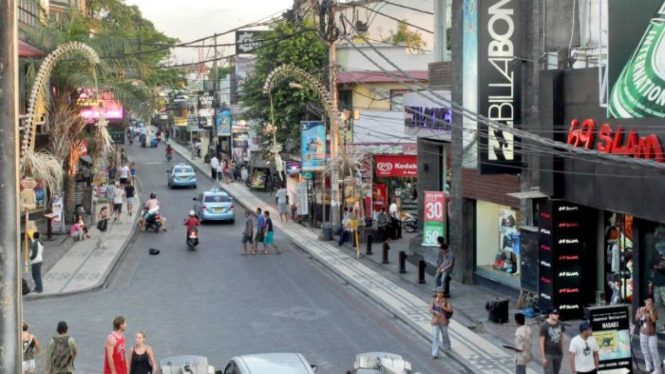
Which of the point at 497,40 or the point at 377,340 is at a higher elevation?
the point at 497,40

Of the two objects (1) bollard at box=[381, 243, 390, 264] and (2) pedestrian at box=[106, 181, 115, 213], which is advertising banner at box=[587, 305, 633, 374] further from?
(2) pedestrian at box=[106, 181, 115, 213]

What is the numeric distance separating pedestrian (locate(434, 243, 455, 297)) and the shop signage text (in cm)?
576

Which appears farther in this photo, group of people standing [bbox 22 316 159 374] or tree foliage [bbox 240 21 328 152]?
tree foliage [bbox 240 21 328 152]

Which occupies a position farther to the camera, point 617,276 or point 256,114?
point 256,114

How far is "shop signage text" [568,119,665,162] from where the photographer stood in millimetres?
18750

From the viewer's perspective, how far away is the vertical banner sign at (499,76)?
2491 centimetres

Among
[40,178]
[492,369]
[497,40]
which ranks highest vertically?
[497,40]

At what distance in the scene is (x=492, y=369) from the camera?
19.6m

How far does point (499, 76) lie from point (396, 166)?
722 inches

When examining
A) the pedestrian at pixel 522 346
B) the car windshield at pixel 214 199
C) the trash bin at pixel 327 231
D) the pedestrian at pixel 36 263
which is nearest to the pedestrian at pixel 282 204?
the car windshield at pixel 214 199

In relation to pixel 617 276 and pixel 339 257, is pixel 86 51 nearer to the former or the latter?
pixel 339 257

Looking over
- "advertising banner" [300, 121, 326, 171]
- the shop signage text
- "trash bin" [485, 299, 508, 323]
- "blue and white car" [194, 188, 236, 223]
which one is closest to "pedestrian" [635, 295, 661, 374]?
the shop signage text

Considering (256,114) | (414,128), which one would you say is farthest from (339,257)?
(256,114)

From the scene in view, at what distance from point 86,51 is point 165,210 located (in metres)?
23.5
